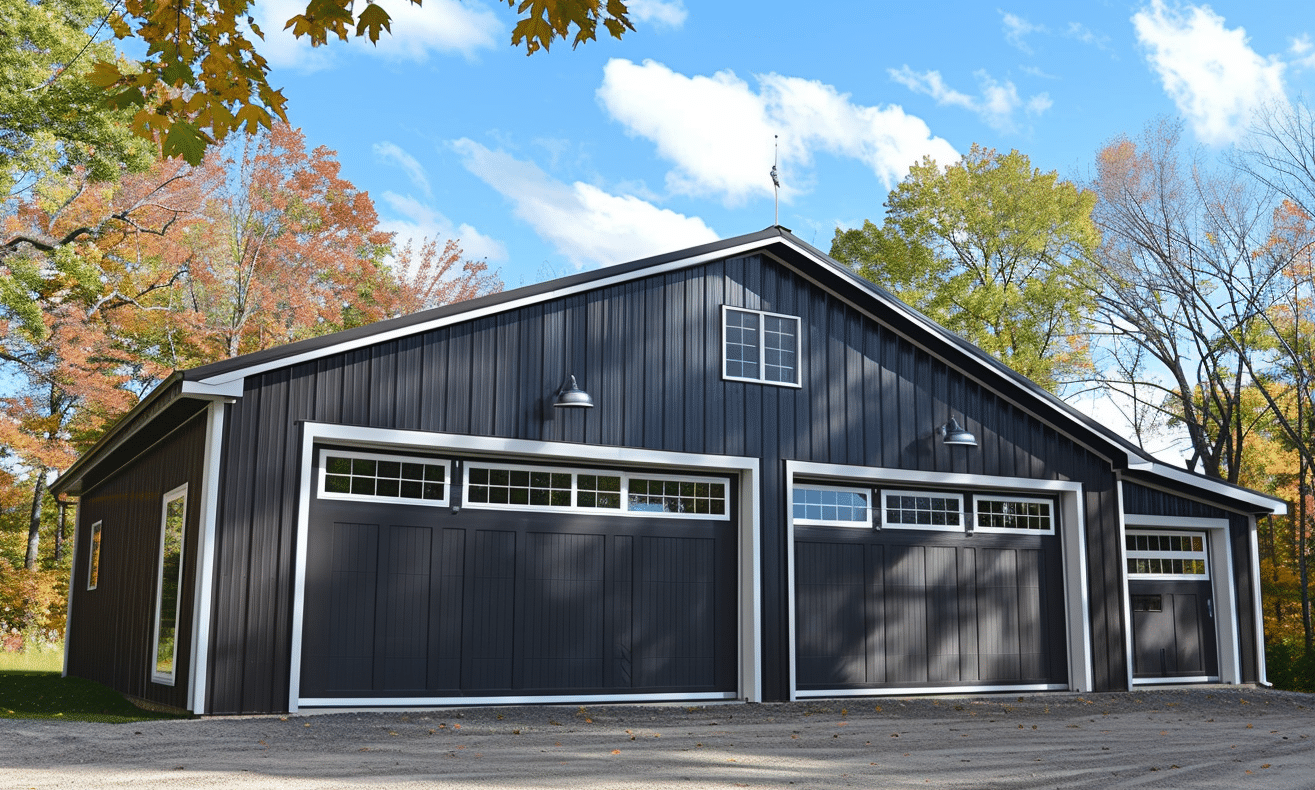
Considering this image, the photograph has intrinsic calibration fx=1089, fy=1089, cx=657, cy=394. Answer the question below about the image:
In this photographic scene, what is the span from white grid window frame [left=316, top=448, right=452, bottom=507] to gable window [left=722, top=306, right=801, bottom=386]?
326 centimetres

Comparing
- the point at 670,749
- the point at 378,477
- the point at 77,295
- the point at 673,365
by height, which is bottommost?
the point at 670,749

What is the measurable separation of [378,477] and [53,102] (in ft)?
42.1

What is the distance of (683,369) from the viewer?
1146cm

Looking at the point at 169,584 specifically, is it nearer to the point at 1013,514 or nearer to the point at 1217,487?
the point at 1013,514

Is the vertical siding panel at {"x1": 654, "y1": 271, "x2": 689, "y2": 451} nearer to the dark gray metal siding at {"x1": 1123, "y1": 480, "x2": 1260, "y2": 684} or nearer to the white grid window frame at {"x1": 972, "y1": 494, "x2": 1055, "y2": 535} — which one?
the white grid window frame at {"x1": 972, "y1": 494, "x2": 1055, "y2": 535}

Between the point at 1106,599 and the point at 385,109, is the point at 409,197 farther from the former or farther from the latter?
the point at 1106,599

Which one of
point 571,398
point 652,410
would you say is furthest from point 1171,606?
point 571,398

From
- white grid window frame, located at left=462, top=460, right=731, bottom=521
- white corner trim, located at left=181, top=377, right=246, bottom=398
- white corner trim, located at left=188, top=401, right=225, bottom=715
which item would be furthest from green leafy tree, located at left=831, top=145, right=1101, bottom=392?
white corner trim, located at left=188, top=401, right=225, bottom=715

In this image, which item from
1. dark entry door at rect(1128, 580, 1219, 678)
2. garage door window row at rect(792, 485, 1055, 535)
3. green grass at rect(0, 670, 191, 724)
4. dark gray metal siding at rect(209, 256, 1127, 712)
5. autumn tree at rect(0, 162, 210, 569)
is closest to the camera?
green grass at rect(0, 670, 191, 724)

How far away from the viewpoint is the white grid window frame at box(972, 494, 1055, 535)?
42.7 ft

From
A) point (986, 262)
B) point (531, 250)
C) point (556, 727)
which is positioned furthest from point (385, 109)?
point (556, 727)

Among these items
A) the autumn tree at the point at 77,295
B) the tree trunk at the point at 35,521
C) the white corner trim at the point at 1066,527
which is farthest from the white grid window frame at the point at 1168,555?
the tree trunk at the point at 35,521

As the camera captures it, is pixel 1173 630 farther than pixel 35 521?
No

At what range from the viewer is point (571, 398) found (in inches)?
413
